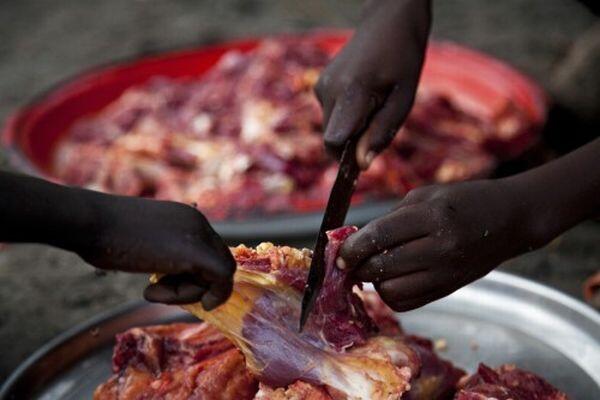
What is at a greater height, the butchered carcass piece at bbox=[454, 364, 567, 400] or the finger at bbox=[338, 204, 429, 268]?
the finger at bbox=[338, 204, 429, 268]

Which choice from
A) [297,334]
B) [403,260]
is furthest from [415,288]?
[297,334]

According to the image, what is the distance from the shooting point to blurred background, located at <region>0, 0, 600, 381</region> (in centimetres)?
461

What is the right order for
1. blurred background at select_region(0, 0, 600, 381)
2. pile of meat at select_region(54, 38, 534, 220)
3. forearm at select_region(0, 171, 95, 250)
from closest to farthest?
forearm at select_region(0, 171, 95, 250), blurred background at select_region(0, 0, 600, 381), pile of meat at select_region(54, 38, 534, 220)

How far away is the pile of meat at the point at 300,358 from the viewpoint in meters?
2.39

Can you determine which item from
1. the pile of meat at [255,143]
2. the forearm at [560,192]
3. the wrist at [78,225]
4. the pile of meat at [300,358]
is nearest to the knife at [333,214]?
the pile of meat at [300,358]

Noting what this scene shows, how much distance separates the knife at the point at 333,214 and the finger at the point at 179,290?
360mm

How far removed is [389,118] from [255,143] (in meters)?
2.29

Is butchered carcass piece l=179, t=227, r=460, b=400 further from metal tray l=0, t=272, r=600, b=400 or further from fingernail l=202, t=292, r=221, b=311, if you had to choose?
metal tray l=0, t=272, r=600, b=400

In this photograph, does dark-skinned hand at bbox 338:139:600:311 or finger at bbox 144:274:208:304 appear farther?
dark-skinned hand at bbox 338:139:600:311

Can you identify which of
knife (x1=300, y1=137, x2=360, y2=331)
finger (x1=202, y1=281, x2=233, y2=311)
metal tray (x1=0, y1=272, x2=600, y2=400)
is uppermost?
finger (x1=202, y1=281, x2=233, y2=311)

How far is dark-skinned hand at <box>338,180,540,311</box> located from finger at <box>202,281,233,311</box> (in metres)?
0.32

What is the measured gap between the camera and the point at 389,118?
3004 millimetres

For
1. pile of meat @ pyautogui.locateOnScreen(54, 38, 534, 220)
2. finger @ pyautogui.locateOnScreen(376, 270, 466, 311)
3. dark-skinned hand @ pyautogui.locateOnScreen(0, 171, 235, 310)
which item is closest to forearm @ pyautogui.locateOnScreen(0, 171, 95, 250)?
dark-skinned hand @ pyautogui.locateOnScreen(0, 171, 235, 310)

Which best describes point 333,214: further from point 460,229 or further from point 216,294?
point 216,294
